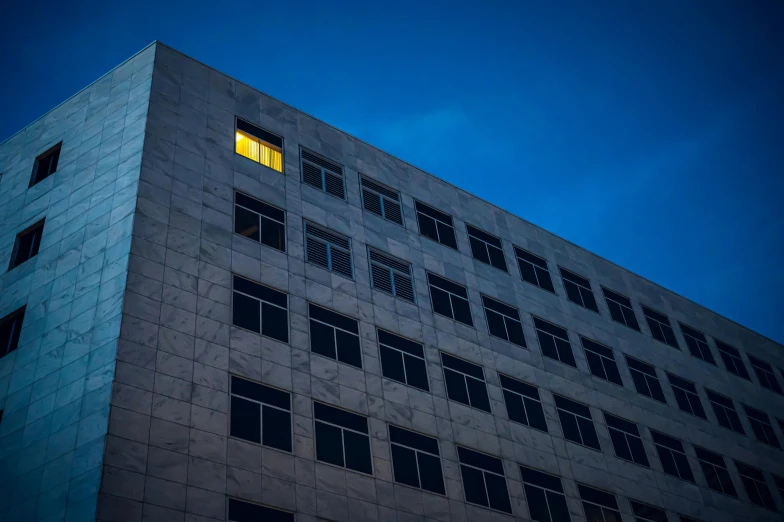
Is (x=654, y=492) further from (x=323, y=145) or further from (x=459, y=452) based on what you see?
(x=323, y=145)

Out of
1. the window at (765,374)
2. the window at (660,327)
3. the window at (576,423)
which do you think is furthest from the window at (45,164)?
the window at (765,374)

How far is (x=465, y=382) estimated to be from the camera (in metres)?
39.9

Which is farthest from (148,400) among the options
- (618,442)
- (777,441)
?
(777,441)

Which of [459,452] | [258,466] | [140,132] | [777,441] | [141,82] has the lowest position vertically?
[258,466]

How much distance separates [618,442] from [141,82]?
28.8 metres

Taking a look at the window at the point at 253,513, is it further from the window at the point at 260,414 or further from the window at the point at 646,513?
the window at the point at 646,513

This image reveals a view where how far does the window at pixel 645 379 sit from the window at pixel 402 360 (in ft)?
52.8

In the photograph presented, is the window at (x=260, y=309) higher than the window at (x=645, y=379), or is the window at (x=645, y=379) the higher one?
the window at (x=645, y=379)

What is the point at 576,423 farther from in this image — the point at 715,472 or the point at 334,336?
the point at 334,336

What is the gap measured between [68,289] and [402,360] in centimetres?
1393

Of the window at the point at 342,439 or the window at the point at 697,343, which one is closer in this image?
the window at the point at 342,439

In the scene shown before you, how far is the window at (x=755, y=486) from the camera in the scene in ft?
163

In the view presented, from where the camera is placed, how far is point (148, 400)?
2875 cm

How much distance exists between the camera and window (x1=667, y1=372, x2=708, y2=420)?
168ft
